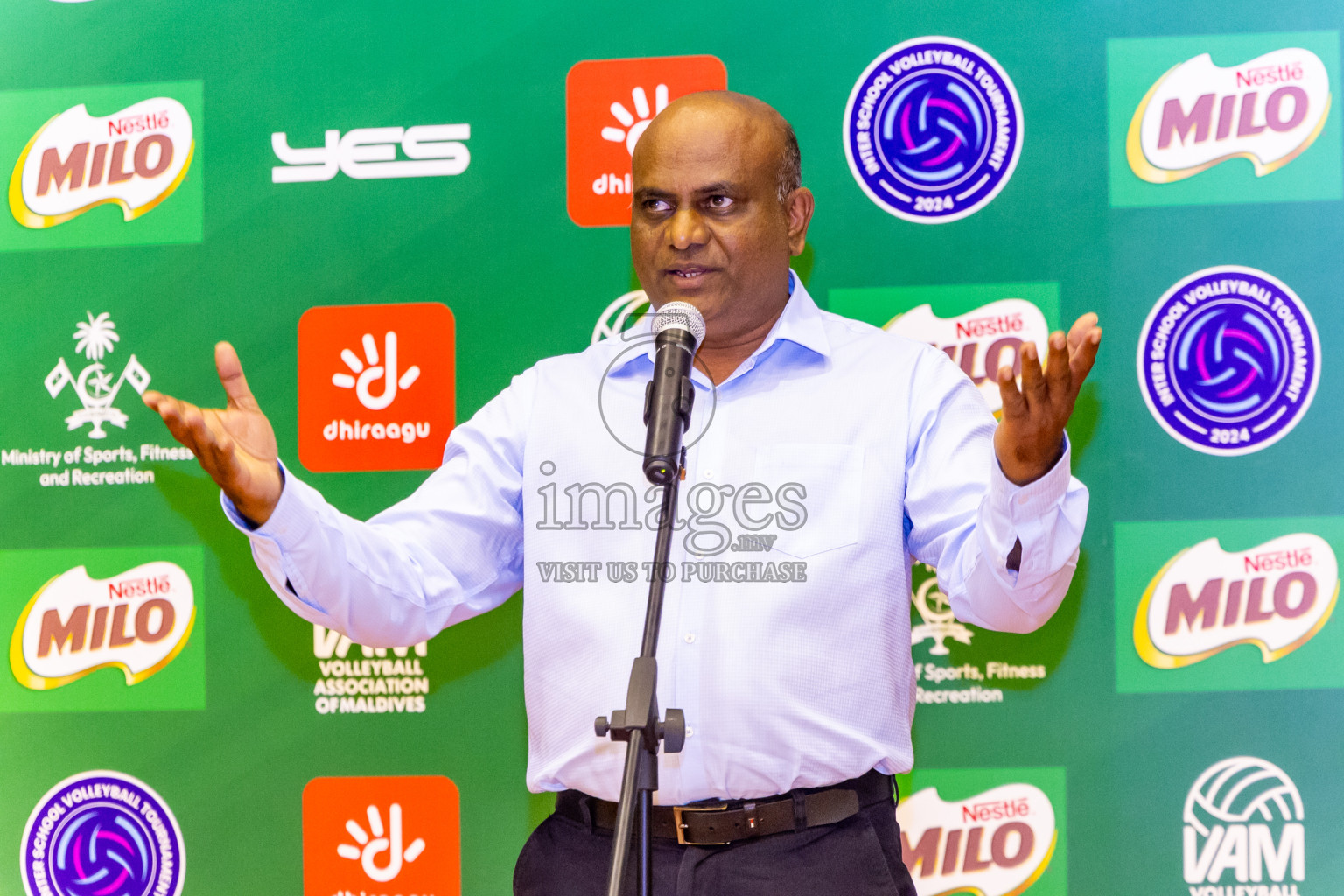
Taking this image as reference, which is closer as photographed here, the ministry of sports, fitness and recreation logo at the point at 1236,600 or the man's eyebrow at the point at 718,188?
the man's eyebrow at the point at 718,188

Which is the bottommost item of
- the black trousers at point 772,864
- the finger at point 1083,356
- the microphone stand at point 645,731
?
the black trousers at point 772,864

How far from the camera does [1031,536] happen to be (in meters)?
1.48

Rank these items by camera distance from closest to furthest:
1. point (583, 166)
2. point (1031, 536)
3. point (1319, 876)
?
point (1031, 536) → point (1319, 876) → point (583, 166)

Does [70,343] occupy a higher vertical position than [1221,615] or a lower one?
higher

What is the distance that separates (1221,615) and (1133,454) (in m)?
0.38

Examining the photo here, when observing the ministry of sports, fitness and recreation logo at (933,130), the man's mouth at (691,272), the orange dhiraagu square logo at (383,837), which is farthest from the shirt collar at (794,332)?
the orange dhiraagu square logo at (383,837)

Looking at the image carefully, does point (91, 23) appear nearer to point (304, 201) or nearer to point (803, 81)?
point (304, 201)

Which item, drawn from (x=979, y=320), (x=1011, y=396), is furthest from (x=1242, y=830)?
(x=1011, y=396)

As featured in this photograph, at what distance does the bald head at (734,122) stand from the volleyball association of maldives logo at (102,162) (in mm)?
1285

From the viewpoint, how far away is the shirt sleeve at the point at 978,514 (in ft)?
4.84

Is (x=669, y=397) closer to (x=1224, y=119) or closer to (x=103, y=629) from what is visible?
(x=1224, y=119)

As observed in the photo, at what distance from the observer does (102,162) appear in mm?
2631

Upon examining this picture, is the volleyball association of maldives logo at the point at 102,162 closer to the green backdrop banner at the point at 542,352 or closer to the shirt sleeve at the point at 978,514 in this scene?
the green backdrop banner at the point at 542,352

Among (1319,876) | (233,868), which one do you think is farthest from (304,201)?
(1319,876)
